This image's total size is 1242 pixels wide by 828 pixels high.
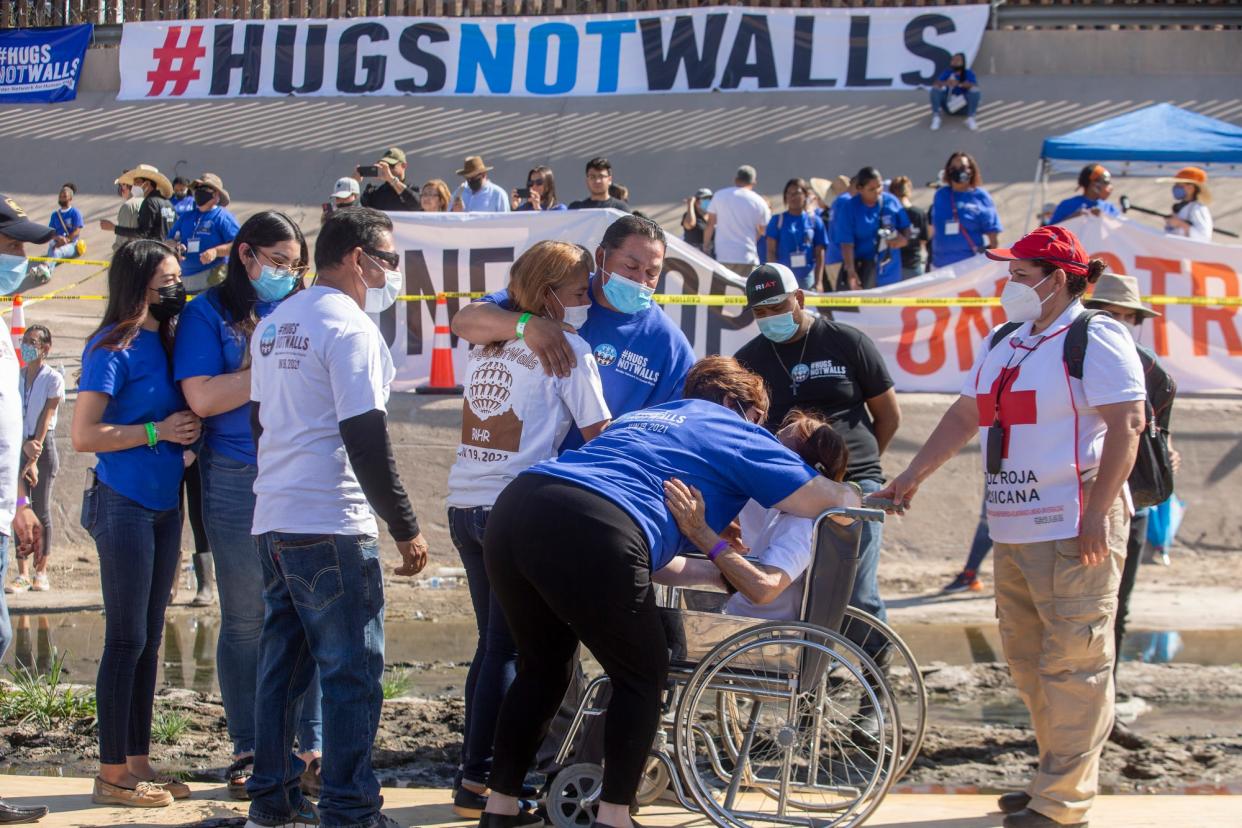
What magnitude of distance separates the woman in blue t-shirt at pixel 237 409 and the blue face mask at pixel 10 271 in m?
0.62

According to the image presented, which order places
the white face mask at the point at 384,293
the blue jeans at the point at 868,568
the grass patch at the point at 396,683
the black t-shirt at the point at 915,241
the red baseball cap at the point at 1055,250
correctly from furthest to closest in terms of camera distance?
the black t-shirt at the point at 915,241 → the grass patch at the point at 396,683 → the blue jeans at the point at 868,568 → the red baseball cap at the point at 1055,250 → the white face mask at the point at 384,293

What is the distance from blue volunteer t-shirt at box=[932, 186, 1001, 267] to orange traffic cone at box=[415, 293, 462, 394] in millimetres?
4855

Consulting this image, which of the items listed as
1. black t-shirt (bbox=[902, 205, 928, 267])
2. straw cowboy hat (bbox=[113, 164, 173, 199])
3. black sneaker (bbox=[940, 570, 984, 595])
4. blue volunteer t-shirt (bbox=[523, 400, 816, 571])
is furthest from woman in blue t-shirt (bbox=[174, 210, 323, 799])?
black t-shirt (bbox=[902, 205, 928, 267])

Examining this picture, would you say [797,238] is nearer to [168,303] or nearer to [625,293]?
[625,293]

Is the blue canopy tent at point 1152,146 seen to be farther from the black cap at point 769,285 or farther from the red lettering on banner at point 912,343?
the black cap at point 769,285

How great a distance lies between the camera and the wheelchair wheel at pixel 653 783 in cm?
460

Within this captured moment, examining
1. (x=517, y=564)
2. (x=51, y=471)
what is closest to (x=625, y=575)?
(x=517, y=564)

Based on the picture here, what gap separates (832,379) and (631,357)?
4.20ft

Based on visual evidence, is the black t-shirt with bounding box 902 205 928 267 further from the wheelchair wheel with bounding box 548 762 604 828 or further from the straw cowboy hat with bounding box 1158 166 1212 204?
the wheelchair wheel with bounding box 548 762 604 828

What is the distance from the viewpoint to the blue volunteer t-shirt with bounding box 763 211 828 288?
13391mm

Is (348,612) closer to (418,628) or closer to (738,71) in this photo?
(418,628)

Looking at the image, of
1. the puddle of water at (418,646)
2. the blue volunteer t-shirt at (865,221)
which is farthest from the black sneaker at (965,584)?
the blue volunteer t-shirt at (865,221)

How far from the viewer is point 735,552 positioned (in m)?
4.21

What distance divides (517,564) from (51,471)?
6.45 meters
